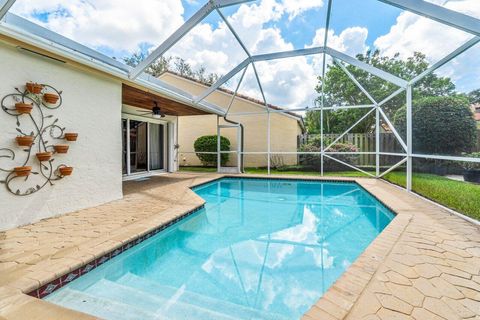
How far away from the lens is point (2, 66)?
368 centimetres

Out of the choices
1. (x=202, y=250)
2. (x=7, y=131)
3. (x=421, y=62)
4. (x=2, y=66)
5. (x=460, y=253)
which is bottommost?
(x=202, y=250)

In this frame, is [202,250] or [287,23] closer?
[202,250]

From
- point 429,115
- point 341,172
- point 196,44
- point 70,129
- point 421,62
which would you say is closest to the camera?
point 70,129

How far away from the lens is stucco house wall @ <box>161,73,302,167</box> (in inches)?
554

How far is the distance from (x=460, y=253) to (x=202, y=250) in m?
3.40

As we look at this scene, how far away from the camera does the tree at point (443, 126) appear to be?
13.9 feet

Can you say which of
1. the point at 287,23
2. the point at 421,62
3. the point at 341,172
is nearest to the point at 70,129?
the point at 287,23

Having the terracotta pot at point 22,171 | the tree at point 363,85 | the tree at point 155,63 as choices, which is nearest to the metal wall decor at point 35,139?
the terracotta pot at point 22,171

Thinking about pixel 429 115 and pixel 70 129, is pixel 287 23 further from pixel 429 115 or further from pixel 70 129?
pixel 70 129

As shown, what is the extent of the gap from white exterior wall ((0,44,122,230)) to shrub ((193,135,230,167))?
7.84 m

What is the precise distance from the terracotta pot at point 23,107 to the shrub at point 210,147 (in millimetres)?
9728

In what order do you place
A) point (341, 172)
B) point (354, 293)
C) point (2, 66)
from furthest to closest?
point (341, 172)
point (2, 66)
point (354, 293)

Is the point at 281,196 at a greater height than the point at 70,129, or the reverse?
the point at 70,129

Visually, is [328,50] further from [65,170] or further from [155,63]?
[155,63]
